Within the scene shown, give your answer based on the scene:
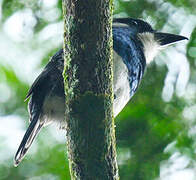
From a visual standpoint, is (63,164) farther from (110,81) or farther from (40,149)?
(110,81)

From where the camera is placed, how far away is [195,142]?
12.7 ft

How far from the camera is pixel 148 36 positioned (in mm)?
3947

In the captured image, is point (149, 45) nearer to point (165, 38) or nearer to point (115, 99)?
point (165, 38)

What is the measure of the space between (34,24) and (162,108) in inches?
48.2

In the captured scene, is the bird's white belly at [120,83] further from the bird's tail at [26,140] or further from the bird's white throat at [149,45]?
the bird's white throat at [149,45]

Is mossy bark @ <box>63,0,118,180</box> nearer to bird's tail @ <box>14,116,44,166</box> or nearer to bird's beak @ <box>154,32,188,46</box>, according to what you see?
bird's tail @ <box>14,116,44,166</box>

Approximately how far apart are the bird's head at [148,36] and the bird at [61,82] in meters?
0.02

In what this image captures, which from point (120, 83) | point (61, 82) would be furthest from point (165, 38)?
point (61, 82)

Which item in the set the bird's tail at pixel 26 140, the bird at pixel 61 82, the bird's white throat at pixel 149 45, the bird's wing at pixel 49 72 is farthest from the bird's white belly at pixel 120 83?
the bird's white throat at pixel 149 45

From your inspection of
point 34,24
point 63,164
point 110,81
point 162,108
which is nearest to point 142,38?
point 162,108

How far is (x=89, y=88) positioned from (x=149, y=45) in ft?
5.93

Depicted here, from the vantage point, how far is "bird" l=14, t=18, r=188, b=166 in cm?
299

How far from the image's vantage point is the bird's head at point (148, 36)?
3.85 metres

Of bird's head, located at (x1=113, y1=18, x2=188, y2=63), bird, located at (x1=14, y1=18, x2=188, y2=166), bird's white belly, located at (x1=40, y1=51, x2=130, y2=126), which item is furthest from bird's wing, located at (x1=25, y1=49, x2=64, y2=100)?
bird's head, located at (x1=113, y1=18, x2=188, y2=63)
